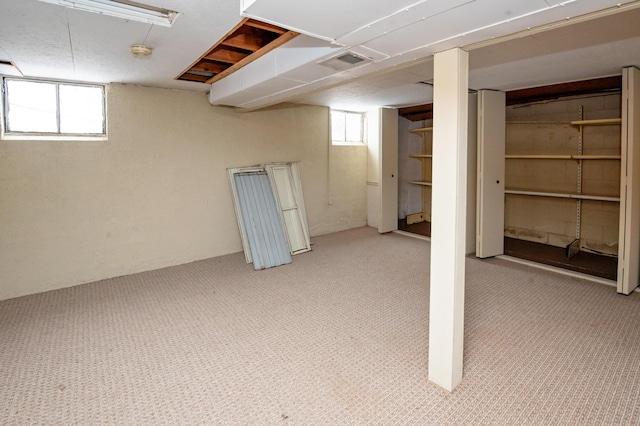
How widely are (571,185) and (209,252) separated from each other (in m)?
4.95

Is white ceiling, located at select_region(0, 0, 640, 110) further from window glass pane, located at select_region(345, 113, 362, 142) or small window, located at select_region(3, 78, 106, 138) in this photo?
window glass pane, located at select_region(345, 113, 362, 142)

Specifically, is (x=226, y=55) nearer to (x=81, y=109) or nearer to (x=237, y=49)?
(x=237, y=49)

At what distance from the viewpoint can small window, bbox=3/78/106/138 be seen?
11.5 ft

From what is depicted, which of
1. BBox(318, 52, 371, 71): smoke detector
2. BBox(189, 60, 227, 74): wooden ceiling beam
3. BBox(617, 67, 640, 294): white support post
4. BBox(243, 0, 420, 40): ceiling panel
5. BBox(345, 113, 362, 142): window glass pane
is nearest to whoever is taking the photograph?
BBox(243, 0, 420, 40): ceiling panel

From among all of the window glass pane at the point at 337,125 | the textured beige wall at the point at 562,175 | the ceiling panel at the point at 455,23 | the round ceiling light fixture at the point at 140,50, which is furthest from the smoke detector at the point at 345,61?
the textured beige wall at the point at 562,175

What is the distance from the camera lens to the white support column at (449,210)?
6.31ft

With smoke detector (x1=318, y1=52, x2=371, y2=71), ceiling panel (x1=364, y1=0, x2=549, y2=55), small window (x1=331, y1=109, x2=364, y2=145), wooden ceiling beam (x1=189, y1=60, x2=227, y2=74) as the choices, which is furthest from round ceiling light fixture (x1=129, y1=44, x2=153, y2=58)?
small window (x1=331, y1=109, x2=364, y2=145)

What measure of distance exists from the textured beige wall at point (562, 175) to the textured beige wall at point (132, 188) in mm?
3379

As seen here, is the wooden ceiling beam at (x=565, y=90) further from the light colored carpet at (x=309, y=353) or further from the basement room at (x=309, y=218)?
the light colored carpet at (x=309, y=353)

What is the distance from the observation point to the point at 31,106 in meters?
3.61

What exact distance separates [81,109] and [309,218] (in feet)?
10.7

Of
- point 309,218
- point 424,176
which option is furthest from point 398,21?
point 424,176

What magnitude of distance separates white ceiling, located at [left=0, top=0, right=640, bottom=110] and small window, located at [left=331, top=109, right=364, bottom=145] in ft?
6.50

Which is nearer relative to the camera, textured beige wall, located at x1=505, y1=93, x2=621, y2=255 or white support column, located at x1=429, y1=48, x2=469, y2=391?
white support column, located at x1=429, y1=48, x2=469, y2=391
